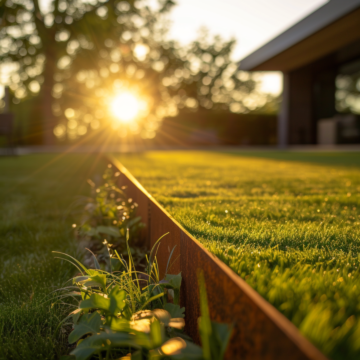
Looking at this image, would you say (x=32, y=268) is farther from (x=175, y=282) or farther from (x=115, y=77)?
(x=115, y=77)

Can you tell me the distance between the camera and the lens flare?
973 inches

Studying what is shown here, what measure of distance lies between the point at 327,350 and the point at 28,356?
2.90ft

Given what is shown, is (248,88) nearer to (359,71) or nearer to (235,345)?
(359,71)

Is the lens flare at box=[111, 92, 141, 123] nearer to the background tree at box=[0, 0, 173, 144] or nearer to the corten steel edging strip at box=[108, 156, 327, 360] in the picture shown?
the background tree at box=[0, 0, 173, 144]

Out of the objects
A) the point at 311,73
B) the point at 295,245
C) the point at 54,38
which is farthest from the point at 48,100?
the point at 295,245

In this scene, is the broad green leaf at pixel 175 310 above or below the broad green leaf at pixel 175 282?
below

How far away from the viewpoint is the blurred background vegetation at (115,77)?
16250mm

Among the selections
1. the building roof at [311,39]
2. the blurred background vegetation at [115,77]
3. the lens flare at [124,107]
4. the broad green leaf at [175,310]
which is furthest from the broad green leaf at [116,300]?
the lens flare at [124,107]

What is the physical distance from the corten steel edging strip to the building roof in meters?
8.43

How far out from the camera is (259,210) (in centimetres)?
190

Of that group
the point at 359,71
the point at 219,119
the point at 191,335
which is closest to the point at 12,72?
the point at 219,119

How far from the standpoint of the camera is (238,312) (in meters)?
0.71

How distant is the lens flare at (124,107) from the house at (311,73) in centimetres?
1318

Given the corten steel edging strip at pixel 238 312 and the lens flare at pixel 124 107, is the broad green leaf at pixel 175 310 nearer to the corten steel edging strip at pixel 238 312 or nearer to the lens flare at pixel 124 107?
the corten steel edging strip at pixel 238 312
